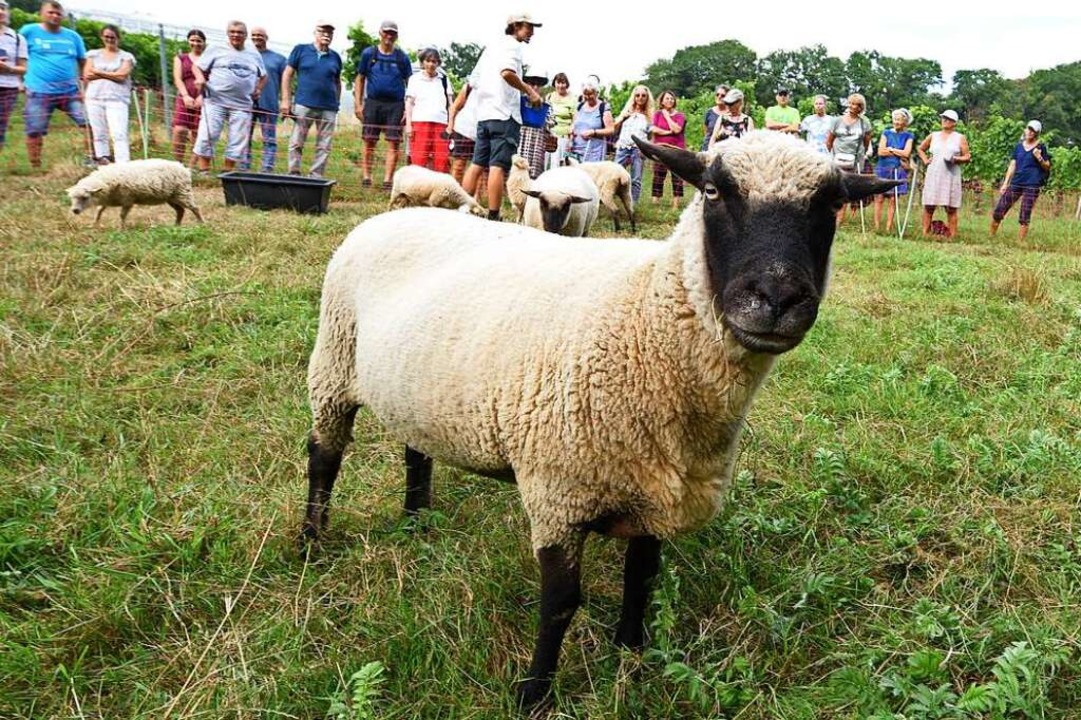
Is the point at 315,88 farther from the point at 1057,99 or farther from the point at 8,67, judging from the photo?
the point at 1057,99

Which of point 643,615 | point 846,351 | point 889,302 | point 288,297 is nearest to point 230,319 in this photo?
point 288,297

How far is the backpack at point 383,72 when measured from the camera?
10.1 m

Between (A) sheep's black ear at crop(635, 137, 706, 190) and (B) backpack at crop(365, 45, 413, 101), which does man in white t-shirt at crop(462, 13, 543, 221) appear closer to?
(B) backpack at crop(365, 45, 413, 101)

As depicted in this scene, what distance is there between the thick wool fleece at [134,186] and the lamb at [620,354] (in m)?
6.48

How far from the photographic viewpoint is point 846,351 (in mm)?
4809

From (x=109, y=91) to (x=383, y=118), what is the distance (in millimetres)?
3390

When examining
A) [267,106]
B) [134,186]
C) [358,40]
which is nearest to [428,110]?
[267,106]

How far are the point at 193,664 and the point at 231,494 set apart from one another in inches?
38.6

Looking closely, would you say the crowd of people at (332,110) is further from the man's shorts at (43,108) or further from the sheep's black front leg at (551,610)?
the sheep's black front leg at (551,610)

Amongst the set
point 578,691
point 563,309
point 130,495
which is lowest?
point 578,691

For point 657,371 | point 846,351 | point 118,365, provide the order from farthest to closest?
point 846,351, point 118,365, point 657,371

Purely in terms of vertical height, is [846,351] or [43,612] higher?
[846,351]

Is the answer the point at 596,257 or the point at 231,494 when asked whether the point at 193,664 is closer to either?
the point at 231,494

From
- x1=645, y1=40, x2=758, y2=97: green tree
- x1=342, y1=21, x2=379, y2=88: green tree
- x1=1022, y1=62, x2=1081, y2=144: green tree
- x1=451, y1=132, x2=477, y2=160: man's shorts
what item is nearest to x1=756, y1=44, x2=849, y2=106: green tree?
x1=645, y1=40, x2=758, y2=97: green tree
